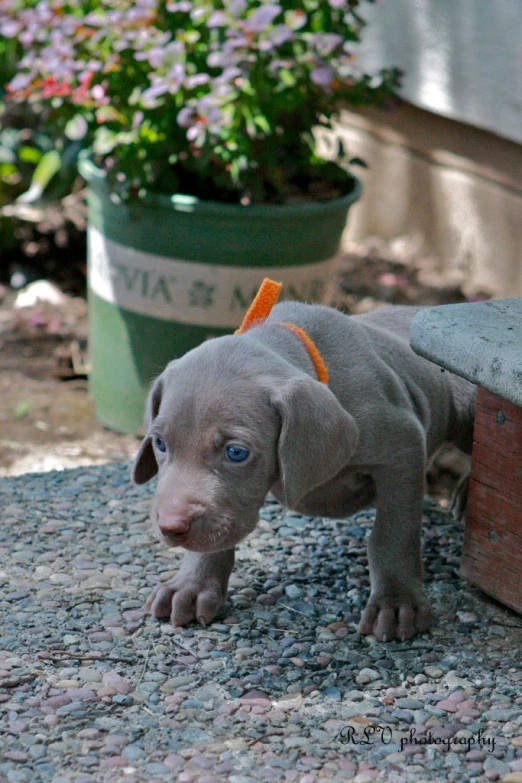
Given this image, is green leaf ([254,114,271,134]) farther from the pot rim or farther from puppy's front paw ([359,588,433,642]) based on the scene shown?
puppy's front paw ([359,588,433,642])

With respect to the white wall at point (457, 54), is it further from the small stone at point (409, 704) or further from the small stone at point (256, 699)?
the small stone at point (256, 699)

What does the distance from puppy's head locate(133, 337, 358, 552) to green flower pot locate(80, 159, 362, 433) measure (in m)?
2.10

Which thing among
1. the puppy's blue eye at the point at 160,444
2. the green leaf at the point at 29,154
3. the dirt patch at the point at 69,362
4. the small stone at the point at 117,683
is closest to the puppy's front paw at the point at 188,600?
the small stone at the point at 117,683

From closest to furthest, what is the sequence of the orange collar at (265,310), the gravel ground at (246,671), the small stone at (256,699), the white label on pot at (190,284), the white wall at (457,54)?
the gravel ground at (246,671), the small stone at (256,699), the orange collar at (265,310), the white label on pot at (190,284), the white wall at (457,54)

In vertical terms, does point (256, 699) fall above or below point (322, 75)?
below

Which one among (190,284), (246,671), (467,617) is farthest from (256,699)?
(190,284)

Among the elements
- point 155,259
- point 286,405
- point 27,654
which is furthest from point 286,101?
point 27,654

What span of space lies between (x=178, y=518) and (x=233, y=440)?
9.2 inches

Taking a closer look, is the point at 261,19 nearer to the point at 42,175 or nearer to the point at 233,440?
the point at 233,440

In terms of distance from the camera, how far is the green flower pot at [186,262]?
4.87m

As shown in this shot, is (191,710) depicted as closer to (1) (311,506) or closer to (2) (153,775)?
(2) (153,775)

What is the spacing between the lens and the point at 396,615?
315 centimetres

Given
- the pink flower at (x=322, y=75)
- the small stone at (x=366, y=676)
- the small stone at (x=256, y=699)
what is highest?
the pink flower at (x=322, y=75)

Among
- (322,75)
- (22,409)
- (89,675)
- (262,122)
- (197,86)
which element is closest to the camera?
(89,675)
